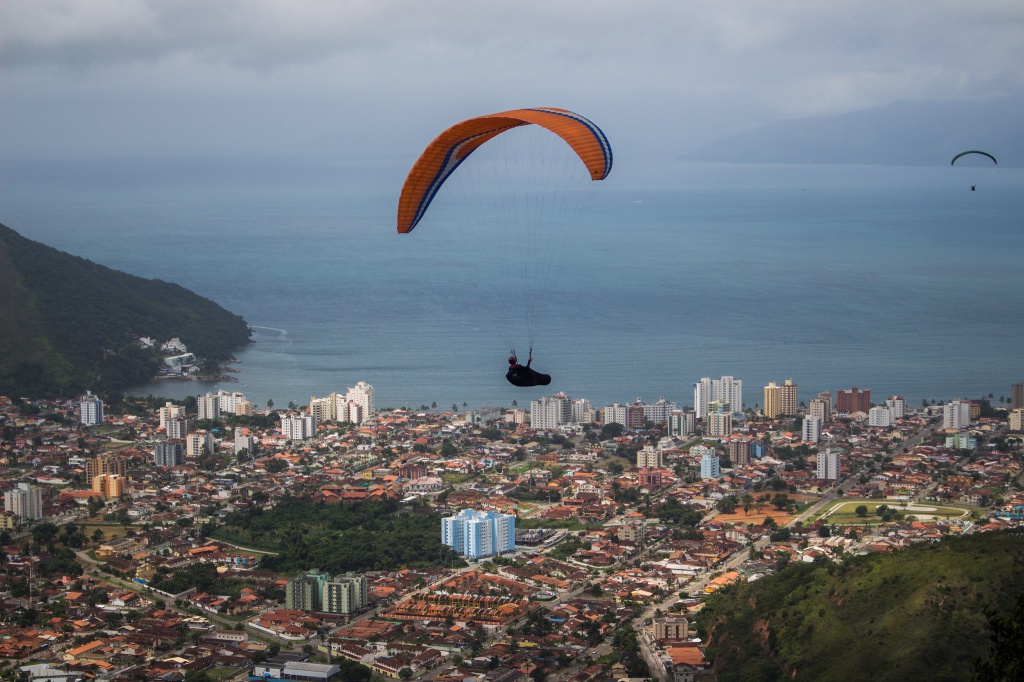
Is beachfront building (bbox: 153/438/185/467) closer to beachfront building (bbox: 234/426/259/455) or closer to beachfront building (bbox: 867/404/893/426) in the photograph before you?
beachfront building (bbox: 234/426/259/455)

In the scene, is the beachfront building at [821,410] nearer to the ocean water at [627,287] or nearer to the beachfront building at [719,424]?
the beachfront building at [719,424]

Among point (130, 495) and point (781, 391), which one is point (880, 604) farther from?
point (781, 391)

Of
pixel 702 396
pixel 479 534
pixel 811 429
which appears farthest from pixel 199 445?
pixel 811 429

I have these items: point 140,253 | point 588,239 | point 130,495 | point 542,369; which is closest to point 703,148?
point 588,239

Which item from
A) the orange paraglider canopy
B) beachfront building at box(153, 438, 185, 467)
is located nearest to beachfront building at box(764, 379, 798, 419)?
beachfront building at box(153, 438, 185, 467)

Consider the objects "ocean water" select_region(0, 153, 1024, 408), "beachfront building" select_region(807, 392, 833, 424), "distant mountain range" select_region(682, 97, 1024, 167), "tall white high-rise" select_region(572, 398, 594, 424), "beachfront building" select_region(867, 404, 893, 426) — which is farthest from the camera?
"distant mountain range" select_region(682, 97, 1024, 167)

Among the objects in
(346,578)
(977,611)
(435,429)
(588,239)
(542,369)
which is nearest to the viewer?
(977,611)

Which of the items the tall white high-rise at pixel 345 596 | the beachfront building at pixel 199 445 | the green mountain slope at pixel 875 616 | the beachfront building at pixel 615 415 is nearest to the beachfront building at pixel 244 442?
the beachfront building at pixel 199 445
